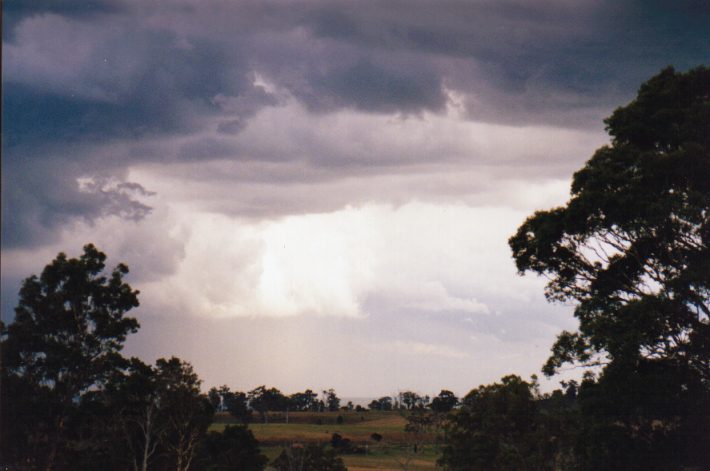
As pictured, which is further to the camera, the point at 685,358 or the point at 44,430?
the point at 44,430

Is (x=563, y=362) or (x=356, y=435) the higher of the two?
(x=563, y=362)

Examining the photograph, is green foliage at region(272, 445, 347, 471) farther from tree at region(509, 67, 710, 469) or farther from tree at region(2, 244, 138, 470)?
tree at region(509, 67, 710, 469)

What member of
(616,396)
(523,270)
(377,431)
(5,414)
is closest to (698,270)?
(616,396)

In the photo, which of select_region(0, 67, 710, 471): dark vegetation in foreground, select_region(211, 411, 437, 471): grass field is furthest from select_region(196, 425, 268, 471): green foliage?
select_region(211, 411, 437, 471): grass field

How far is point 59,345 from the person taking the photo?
46.8 meters

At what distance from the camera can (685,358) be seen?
23.0 meters

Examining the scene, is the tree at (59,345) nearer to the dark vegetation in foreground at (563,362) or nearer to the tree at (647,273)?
the dark vegetation in foreground at (563,362)

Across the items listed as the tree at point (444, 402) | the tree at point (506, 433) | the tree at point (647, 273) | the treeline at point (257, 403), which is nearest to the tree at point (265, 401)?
the treeline at point (257, 403)

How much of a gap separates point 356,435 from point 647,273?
424 feet

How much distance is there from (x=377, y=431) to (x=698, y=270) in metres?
138

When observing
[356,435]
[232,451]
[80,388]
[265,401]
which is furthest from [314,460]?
[265,401]

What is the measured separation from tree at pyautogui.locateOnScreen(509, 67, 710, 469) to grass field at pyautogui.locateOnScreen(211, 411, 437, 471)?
69690 mm

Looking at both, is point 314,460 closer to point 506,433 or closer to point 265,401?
point 506,433

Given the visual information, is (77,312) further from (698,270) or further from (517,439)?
(698,270)
